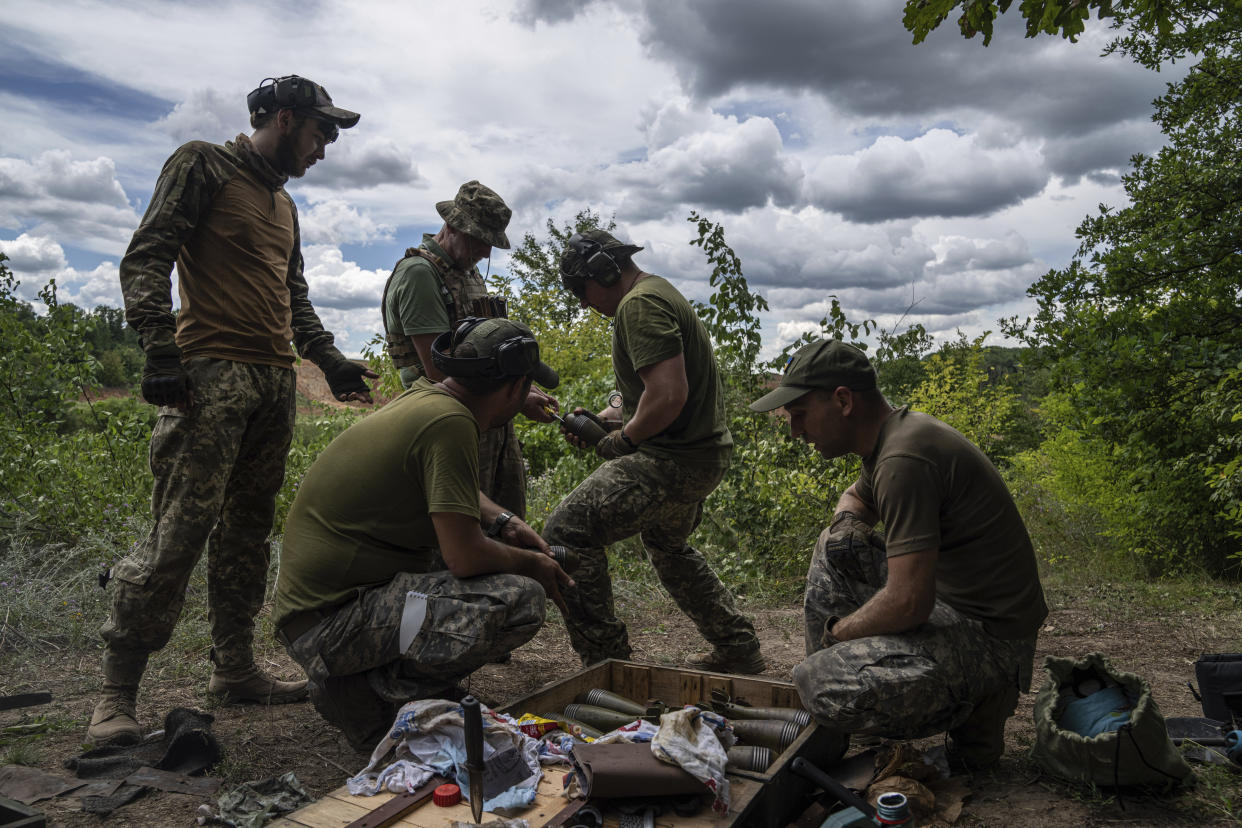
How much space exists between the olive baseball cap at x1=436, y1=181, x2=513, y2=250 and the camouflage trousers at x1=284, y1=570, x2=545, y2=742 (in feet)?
6.34

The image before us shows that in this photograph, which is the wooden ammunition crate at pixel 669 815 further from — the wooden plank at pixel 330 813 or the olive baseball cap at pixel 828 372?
the olive baseball cap at pixel 828 372

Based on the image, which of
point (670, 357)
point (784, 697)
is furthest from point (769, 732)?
point (670, 357)

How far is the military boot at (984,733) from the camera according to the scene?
124 inches

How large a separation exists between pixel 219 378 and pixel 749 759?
2734 millimetres

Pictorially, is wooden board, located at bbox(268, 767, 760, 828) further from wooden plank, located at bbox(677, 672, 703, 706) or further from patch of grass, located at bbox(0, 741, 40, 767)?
patch of grass, located at bbox(0, 741, 40, 767)

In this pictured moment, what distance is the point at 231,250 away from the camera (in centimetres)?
387

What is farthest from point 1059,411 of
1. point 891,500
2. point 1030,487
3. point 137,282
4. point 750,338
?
point 137,282

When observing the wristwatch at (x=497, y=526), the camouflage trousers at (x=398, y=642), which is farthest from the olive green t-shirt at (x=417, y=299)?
the camouflage trousers at (x=398, y=642)

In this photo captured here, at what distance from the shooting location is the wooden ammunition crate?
2.48 meters

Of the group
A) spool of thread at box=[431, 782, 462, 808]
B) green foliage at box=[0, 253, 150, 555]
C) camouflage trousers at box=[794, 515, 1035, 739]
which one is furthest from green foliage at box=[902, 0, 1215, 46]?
green foliage at box=[0, 253, 150, 555]

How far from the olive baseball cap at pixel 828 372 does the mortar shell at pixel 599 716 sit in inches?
53.9

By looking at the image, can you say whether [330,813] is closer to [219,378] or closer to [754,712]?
[754,712]

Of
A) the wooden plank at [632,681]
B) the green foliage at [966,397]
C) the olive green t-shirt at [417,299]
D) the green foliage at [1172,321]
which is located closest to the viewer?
the wooden plank at [632,681]

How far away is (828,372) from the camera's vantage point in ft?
10.5
